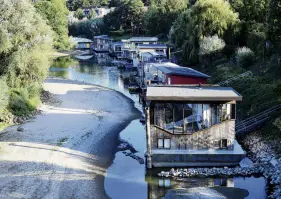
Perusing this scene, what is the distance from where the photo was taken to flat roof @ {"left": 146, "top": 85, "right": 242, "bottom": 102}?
84.7 ft

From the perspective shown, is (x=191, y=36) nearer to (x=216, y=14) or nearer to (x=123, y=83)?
(x=216, y=14)

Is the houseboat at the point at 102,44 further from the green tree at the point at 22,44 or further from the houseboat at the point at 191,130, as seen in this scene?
the houseboat at the point at 191,130

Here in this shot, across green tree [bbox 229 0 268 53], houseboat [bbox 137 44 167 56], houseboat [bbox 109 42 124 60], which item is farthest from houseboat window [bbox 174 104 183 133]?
houseboat [bbox 109 42 124 60]

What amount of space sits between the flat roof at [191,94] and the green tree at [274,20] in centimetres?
A: 500

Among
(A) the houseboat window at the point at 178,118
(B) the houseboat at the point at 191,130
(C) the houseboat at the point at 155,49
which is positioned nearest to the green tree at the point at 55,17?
(C) the houseboat at the point at 155,49

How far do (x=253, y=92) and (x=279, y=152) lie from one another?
10893 millimetres

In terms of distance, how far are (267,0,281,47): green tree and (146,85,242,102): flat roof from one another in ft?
16.4

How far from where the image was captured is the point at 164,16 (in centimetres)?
10319

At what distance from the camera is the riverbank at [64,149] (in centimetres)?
2252

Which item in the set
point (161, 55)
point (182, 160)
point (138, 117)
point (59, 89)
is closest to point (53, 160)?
point (182, 160)

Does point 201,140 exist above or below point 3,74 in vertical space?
below

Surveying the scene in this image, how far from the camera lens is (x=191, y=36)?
56.5m

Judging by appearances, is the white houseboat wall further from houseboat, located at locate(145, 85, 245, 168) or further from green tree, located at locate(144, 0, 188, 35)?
houseboat, located at locate(145, 85, 245, 168)

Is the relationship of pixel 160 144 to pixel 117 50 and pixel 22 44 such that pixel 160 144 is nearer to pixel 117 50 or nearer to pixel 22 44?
pixel 22 44
